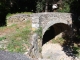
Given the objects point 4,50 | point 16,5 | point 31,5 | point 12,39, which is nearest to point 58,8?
point 31,5

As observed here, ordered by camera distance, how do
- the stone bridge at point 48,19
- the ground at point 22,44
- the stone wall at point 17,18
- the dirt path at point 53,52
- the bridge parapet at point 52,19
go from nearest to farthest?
the ground at point 22,44, the stone bridge at point 48,19, the bridge parapet at point 52,19, the dirt path at point 53,52, the stone wall at point 17,18

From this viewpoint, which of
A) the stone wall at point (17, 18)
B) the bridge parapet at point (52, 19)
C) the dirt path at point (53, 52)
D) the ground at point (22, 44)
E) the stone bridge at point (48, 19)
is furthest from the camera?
the stone wall at point (17, 18)

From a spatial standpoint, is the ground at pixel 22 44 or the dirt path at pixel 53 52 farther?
the dirt path at pixel 53 52

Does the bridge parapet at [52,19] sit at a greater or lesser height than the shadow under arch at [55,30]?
greater

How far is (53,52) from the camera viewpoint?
16.2 m

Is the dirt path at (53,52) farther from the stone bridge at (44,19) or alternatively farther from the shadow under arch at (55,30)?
the stone bridge at (44,19)

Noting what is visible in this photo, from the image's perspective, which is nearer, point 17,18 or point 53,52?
point 17,18

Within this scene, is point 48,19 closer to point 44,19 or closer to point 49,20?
point 49,20

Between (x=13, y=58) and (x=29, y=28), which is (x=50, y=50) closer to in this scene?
(x=29, y=28)

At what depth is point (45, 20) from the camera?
49.0 ft

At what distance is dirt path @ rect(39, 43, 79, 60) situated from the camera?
1494 cm

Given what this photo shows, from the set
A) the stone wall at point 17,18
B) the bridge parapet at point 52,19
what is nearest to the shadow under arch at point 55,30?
the bridge parapet at point 52,19

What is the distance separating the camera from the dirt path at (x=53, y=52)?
14.9 metres

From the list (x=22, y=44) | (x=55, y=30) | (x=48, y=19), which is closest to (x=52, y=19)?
(x=48, y=19)
